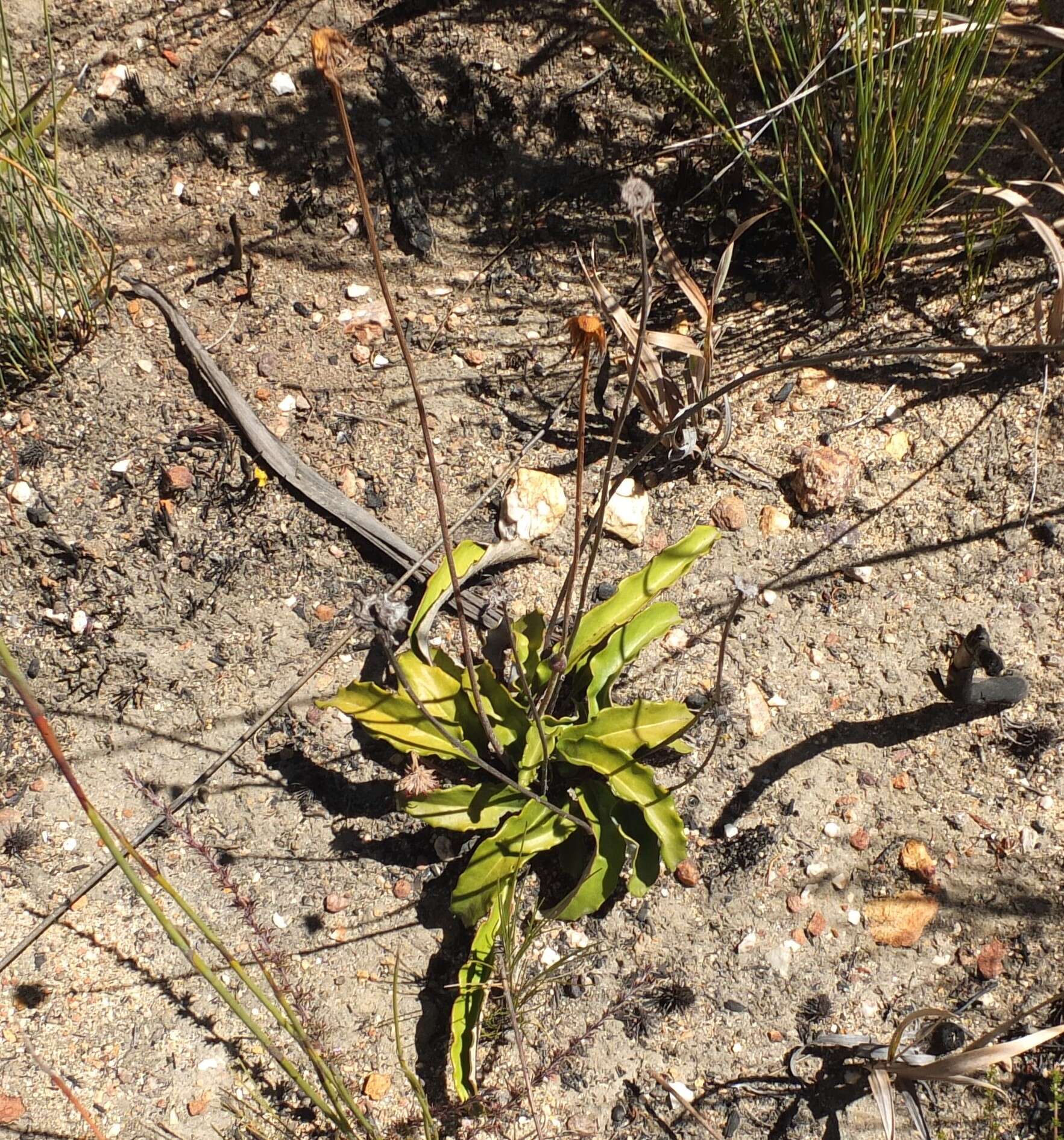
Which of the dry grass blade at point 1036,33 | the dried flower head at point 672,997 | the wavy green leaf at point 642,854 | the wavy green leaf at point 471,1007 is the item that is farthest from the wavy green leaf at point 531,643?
the dry grass blade at point 1036,33

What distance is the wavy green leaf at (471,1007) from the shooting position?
5.68 ft

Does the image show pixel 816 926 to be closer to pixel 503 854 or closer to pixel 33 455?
pixel 503 854

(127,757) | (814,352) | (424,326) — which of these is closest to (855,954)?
(814,352)

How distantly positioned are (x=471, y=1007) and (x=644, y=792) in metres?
0.53

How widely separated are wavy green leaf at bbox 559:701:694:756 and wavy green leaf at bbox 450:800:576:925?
18cm

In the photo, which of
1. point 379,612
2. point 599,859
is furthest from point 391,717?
point 379,612

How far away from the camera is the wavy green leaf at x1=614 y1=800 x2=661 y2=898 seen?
183 cm

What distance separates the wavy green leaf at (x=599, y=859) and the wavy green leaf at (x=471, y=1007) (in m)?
0.15

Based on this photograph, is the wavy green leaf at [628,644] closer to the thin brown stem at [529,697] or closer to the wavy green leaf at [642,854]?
the thin brown stem at [529,697]

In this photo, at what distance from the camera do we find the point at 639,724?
6.18 feet

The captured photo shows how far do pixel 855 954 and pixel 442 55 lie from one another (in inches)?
101

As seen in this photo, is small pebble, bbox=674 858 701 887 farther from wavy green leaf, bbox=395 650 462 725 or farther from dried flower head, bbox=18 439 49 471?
dried flower head, bbox=18 439 49 471

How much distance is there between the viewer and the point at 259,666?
7.12 ft

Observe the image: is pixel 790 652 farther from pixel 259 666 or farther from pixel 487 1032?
pixel 259 666
